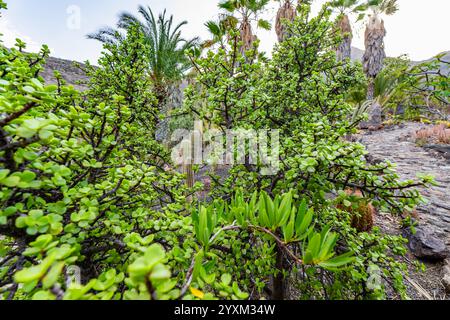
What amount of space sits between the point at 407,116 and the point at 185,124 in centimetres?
1242

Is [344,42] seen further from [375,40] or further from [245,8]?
[245,8]

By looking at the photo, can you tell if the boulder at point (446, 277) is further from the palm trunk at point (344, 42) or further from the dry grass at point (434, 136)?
the palm trunk at point (344, 42)

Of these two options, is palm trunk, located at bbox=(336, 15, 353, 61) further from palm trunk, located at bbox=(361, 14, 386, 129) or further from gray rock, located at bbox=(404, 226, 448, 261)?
gray rock, located at bbox=(404, 226, 448, 261)

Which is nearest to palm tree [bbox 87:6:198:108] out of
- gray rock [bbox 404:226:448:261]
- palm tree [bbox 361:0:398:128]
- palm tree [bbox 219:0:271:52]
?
palm tree [bbox 219:0:271:52]

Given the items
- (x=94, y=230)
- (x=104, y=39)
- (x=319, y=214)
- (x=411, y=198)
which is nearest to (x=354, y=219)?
(x=319, y=214)

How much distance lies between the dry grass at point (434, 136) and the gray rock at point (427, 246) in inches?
238

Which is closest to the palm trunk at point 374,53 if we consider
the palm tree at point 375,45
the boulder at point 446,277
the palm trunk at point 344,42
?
the palm tree at point 375,45

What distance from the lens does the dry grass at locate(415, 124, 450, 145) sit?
21.7 feet

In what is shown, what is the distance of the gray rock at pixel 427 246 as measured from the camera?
2533mm

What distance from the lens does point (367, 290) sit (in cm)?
99

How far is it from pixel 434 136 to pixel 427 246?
7.12 m

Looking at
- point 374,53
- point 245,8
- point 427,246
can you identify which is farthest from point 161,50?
point 374,53

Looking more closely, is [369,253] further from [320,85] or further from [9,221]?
[9,221]

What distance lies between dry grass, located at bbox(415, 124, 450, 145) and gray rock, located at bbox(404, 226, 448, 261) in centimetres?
605
